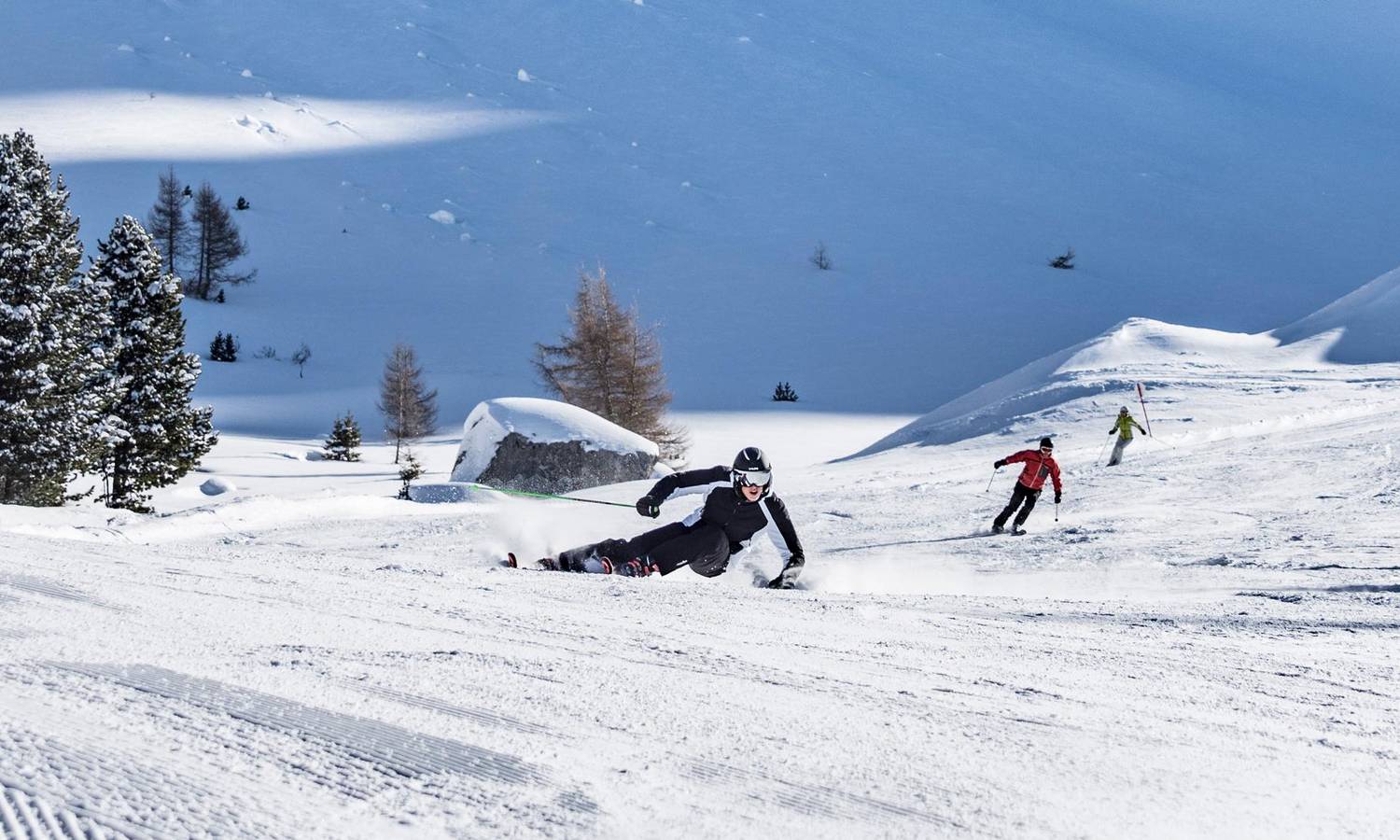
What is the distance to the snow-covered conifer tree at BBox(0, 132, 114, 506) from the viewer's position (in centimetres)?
2134

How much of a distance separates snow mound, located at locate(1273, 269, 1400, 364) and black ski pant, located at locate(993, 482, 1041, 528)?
20411 millimetres

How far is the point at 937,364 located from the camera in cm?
5166

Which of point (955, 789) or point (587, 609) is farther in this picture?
point (587, 609)

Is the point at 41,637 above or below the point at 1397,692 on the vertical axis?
above

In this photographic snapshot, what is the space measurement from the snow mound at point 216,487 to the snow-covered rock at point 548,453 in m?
9.09

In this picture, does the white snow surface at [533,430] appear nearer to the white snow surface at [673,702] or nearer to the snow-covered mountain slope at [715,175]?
the white snow surface at [673,702]

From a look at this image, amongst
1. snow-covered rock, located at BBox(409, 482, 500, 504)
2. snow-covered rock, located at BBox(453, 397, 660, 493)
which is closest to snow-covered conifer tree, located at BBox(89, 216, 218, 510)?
snow-covered rock, located at BBox(453, 397, 660, 493)

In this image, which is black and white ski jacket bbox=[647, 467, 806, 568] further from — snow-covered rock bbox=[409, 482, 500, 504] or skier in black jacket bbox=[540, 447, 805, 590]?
snow-covered rock bbox=[409, 482, 500, 504]

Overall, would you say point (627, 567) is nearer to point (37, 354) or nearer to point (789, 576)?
point (789, 576)

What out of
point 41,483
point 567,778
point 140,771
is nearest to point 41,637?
point 140,771

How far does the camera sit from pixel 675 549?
31.5 feet

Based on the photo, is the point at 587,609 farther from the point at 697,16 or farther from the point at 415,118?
the point at 697,16

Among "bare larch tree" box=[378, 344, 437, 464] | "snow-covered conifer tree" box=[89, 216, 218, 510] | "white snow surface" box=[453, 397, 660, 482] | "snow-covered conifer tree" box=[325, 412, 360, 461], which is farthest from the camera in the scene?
"bare larch tree" box=[378, 344, 437, 464]

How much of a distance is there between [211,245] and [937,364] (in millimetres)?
32321
